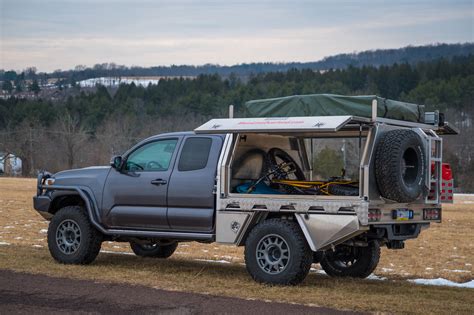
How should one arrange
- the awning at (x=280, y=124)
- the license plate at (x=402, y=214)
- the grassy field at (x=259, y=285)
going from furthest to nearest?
the license plate at (x=402, y=214) → the awning at (x=280, y=124) → the grassy field at (x=259, y=285)

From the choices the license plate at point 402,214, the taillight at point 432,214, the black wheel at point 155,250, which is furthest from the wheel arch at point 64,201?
the taillight at point 432,214

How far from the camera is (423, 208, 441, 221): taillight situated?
11.1 meters

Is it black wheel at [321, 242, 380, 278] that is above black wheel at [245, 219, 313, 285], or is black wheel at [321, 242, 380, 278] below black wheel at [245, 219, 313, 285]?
below

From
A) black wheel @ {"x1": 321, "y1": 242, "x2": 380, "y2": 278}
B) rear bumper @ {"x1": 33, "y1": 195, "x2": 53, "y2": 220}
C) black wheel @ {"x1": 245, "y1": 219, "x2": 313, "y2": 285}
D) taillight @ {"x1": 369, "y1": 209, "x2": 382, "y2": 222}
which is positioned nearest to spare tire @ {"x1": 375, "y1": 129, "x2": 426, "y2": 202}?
taillight @ {"x1": 369, "y1": 209, "x2": 382, "y2": 222}

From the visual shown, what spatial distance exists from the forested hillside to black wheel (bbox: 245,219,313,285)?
80613 mm

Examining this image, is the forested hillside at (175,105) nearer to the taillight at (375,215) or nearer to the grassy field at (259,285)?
the grassy field at (259,285)

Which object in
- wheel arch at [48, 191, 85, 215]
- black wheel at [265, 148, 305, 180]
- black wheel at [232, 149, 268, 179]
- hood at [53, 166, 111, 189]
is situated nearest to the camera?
black wheel at [232, 149, 268, 179]

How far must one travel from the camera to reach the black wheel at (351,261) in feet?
38.6

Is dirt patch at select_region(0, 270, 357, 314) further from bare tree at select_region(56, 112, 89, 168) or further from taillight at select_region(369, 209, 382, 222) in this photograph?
bare tree at select_region(56, 112, 89, 168)

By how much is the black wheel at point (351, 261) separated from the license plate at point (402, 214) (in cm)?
104

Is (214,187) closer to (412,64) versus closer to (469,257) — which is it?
(469,257)

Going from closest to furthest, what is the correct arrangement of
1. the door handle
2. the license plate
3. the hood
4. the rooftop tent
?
the rooftop tent → the license plate → the door handle → the hood

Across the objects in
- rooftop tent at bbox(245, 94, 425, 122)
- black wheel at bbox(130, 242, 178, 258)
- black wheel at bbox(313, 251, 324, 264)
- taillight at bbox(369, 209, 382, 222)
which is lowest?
black wheel at bbox(130, 242, 178, 258)

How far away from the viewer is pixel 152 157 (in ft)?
39.4
